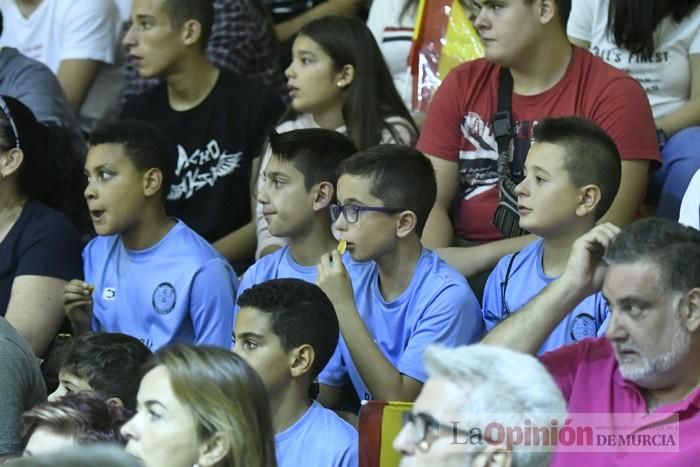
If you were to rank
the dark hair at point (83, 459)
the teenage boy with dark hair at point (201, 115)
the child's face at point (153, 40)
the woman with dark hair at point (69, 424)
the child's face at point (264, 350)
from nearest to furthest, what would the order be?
the dark hair at point (83, 459)
the woman with dark hair at point (69, 424)
the child's face at point (264, 350)
the teenage boy with dark hair at point (201, 115)
the child's face at point (153, 40)

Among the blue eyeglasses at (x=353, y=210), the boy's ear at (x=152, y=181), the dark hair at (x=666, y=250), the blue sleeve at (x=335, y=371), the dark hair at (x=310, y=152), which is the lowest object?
the blue sleeve at (x=335, y=371)

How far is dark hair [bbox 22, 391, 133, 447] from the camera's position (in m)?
3.63

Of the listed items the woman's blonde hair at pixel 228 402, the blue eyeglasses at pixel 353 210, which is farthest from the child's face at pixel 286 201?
the woman's blonde hair at pixel 228 402

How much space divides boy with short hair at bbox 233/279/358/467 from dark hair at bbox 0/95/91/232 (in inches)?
55.7

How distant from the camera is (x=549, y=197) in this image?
4.29 metres

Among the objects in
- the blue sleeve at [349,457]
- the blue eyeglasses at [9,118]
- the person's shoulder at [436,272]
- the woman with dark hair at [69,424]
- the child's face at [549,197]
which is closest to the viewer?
the woman with dark hair at [69,424]

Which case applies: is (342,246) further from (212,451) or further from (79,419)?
(212,451)

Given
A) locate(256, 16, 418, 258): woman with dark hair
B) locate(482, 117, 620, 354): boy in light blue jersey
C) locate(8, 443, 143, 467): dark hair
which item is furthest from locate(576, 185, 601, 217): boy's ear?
locate(8, 443, 143, 467): dark hair

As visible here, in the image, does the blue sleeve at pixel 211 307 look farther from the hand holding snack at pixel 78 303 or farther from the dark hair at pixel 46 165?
the dark hair at pixel 46 165

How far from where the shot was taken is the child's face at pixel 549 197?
428cm

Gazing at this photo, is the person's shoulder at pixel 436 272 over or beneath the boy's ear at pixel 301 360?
over

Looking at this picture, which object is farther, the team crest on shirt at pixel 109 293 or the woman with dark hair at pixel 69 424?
the team crest on shirt at pixel 109 293

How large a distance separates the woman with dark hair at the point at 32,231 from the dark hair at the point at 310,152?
81 centimetres

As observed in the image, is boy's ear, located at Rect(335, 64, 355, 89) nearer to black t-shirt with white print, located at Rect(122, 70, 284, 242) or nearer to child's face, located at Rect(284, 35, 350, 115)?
child's face, located at Rect(284, 35, 350, 115)
